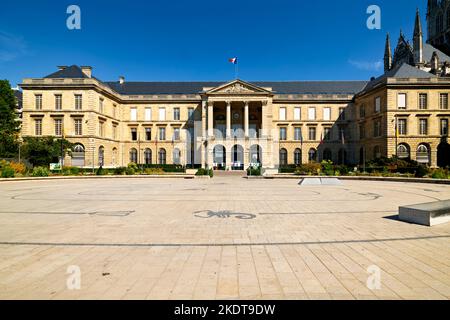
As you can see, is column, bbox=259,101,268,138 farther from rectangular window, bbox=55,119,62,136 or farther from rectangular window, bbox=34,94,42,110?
rectangular window, bbox=34,94,42,110


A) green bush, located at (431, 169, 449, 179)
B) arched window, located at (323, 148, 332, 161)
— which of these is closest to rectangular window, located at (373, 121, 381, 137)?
arched window, located at (323, 148, 332, 161)

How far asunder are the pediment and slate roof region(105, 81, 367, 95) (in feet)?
30.9

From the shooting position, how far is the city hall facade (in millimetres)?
36250

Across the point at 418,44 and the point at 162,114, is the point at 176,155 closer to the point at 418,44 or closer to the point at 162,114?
the point at 162,114

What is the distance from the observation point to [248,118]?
4581 cm

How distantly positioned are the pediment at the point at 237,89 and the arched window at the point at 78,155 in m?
22.2

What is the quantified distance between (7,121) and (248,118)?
4011 centimetres

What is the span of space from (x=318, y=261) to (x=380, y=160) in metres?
32.6

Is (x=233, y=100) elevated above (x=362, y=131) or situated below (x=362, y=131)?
above

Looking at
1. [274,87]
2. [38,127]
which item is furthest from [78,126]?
[274,87]
